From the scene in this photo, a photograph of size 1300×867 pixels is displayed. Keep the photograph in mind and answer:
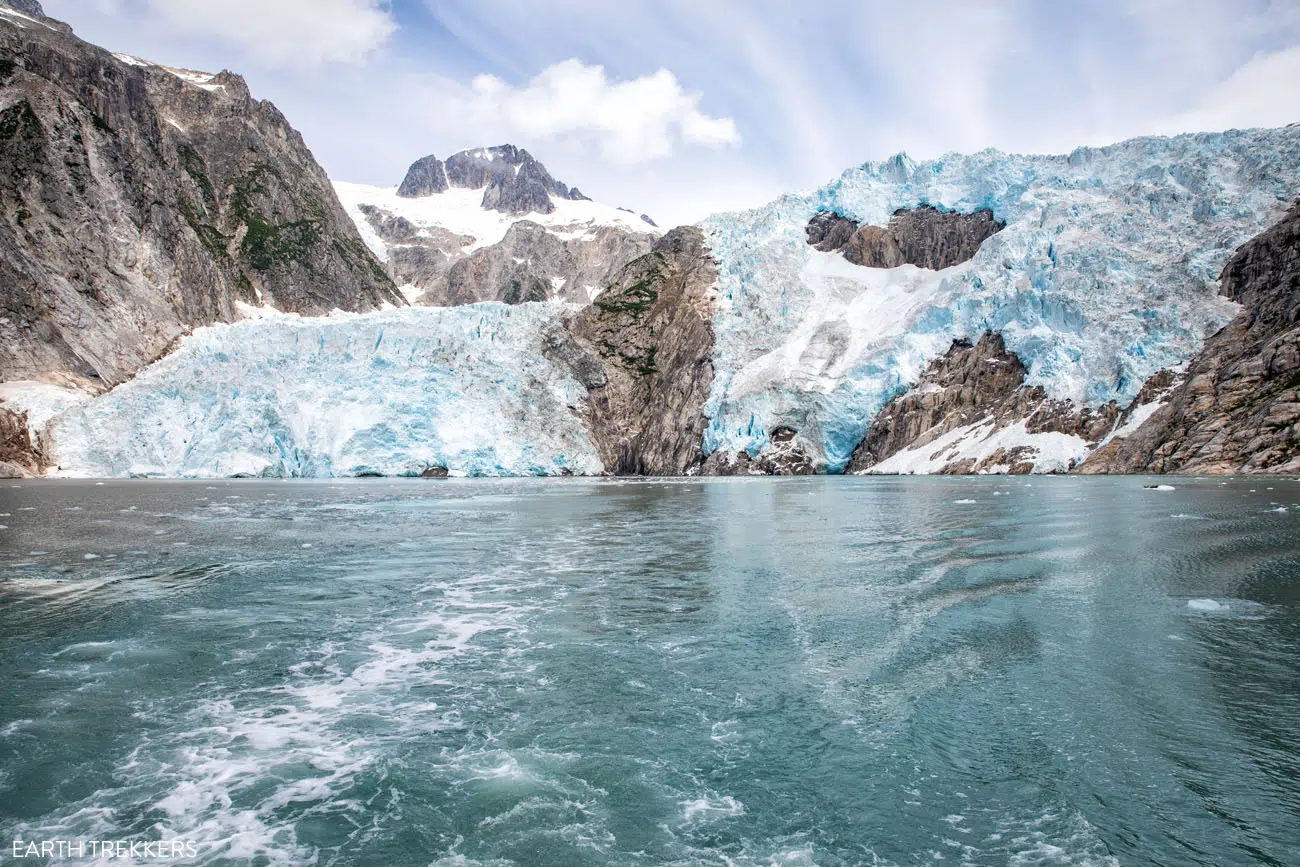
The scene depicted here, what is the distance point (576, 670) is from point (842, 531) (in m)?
15.8

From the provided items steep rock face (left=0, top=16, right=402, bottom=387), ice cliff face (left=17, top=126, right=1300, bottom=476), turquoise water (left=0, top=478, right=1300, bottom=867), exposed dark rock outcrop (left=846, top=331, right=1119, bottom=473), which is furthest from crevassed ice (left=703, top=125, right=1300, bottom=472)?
steep rock face (left=0, top=16, right=402, bottom=387)

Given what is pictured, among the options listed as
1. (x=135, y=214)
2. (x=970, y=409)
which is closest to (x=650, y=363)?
(x=970, y=409)

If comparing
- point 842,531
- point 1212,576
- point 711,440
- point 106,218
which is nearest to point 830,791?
point 1212,576

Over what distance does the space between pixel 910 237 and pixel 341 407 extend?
7465cm

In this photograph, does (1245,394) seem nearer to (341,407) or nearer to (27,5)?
(341,407)

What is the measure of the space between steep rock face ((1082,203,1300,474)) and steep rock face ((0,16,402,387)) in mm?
90530

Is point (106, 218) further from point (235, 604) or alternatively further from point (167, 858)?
→ point (167, 858)

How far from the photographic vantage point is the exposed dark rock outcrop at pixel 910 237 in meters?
97.7

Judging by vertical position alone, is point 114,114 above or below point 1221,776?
above

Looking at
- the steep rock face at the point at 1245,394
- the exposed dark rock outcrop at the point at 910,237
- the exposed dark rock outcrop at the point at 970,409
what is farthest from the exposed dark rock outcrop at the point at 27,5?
the steep rock face at the point at 1245,394

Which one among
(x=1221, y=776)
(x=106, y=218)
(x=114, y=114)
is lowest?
(x=1221, y=776)

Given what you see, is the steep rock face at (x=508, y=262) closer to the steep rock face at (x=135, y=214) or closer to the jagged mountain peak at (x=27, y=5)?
the steep rock face at (x=135, y=214)

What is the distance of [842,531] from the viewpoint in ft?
78.5

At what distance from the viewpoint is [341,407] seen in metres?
68.6
